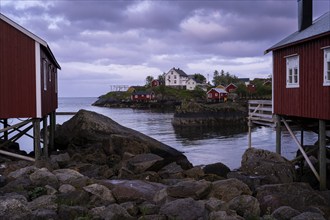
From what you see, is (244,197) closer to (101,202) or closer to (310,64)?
(101,202)

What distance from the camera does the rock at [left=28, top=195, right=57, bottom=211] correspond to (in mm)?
8359

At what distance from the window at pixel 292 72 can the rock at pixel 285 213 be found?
812 cm

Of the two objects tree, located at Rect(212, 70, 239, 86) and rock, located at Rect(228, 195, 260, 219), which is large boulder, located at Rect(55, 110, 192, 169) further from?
tree, located at Rect(212, 70, 239, 86)

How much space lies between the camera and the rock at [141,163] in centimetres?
1390

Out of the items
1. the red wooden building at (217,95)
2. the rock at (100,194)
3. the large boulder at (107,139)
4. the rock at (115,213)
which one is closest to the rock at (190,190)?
the rock at (100,194)

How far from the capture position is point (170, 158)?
1761 cm

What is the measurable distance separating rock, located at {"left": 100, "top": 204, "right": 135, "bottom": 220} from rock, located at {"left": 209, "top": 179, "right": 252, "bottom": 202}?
239cm

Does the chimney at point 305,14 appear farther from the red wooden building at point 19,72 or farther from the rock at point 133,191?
the rock at point 133,191

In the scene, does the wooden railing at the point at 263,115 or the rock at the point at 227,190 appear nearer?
the rock at the point at 227,190

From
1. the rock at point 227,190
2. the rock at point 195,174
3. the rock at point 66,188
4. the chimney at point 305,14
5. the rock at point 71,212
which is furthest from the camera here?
the chimney at point 305,14

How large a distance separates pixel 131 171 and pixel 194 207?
5.60m

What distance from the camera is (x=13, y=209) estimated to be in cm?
803

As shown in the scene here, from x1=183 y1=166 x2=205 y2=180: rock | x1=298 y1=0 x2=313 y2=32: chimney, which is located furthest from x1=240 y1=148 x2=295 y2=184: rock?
x1=298 y1=0 x2=313 y2=32: chimney

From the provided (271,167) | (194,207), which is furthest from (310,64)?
(194,207)
